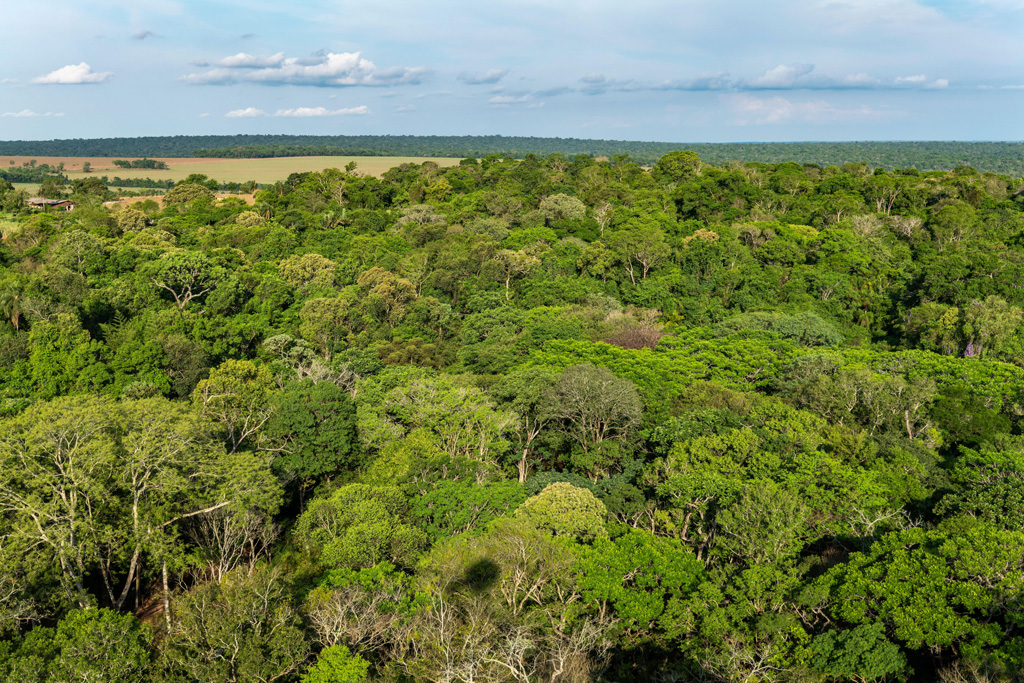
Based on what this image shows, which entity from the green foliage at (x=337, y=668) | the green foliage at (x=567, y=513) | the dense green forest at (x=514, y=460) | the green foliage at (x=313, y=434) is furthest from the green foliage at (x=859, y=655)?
the green foliage at (x=313, y=434)

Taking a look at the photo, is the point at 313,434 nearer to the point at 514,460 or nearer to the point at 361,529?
the point at 361,529

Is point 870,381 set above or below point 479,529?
above

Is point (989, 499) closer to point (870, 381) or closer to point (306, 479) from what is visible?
point (870, 381)

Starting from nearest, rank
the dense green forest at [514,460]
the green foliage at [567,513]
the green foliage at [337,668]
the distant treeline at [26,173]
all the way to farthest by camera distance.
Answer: the green foliage at [337,668] < the dense green forest at [514,460] < the green foliage at [567,513] < the distant treeline at [26,173]

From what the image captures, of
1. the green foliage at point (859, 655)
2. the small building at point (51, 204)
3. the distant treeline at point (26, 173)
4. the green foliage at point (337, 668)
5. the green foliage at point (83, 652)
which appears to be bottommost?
the green foliage at point (859, 655)

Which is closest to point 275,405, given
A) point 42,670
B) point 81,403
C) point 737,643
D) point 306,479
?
point 306,479

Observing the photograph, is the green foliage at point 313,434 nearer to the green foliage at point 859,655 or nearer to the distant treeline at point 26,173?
the green foliage at point 859,655
